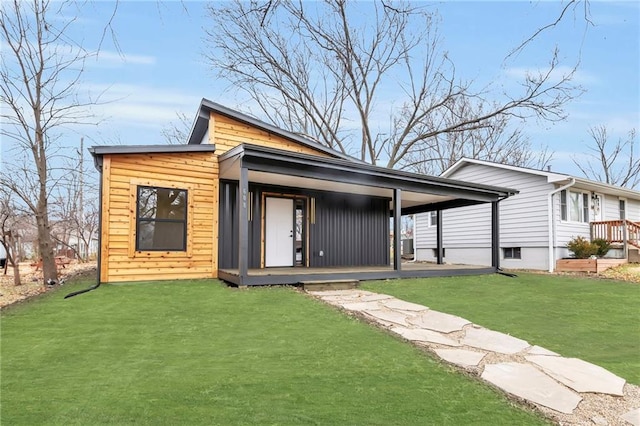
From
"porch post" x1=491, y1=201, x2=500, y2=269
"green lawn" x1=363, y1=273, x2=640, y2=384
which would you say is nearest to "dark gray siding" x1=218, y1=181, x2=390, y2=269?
"green lawn" x1=363, y1=273, x2=640, y2=384

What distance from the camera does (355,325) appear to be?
14.4 feet

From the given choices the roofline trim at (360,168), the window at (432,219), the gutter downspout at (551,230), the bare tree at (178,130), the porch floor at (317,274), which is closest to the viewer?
the roofline trim at (360,168)

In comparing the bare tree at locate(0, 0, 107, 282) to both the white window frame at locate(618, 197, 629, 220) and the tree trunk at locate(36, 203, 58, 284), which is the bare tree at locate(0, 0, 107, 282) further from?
the white window frame at locate(618, 197, 629, 220)

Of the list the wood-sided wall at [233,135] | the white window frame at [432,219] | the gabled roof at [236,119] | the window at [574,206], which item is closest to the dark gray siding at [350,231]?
the gabled roof at [236,119]

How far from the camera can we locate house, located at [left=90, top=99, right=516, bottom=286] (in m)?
6.88

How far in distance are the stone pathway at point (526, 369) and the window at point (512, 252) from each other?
9.15m

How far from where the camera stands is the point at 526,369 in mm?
3262

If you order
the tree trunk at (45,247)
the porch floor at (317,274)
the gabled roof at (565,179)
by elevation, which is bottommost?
the porch floor at (317,274)

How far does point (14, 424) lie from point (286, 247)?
23.6 feet

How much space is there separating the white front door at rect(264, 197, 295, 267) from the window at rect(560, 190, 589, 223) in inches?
347

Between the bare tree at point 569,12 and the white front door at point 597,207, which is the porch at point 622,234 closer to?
the white front door at point 597,207

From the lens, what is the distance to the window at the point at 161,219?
7.15 metres

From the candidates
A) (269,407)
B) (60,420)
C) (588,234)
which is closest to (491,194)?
(588,234)

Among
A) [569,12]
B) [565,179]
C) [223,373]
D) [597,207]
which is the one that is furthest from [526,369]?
[597,207]
